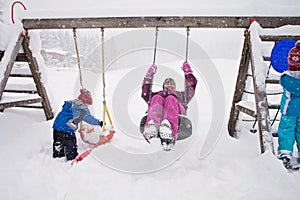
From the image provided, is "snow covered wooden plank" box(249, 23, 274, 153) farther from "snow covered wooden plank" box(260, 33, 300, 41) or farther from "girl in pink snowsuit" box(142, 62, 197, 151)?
"girl in pink snowsuit" box(142, 62, 197, 151)

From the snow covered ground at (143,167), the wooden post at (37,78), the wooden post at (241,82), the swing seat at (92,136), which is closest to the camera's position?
the snow covered ground at (143,167)

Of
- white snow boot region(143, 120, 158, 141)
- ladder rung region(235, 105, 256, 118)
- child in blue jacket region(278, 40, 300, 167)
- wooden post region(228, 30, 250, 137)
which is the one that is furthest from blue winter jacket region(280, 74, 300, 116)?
white snow boot region(143, 120, 158, 141)

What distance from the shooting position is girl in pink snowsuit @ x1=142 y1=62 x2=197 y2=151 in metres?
3.11

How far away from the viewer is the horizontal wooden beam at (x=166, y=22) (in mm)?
3662

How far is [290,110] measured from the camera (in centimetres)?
298

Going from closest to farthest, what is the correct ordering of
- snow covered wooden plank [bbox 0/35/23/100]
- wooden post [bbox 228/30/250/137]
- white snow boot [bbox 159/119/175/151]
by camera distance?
white snow boot [bbox 159/119/175/151]
wooden post [bbox 228/30/250/137]
snow covered wooden plank [bbox 0/35/23/100]

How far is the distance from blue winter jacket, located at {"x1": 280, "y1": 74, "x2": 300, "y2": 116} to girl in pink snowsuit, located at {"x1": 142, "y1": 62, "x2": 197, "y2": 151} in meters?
1.28

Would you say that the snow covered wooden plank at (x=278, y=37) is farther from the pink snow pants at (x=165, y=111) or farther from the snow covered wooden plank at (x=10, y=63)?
the snow covered wooden plank at (x=10, y=63)

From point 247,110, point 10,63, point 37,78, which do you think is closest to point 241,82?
point 247,110

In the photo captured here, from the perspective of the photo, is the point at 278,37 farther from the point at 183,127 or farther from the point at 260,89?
the point at 183,127

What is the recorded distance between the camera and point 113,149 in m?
3.81

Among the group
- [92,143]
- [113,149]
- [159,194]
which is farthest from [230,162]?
[92,143]

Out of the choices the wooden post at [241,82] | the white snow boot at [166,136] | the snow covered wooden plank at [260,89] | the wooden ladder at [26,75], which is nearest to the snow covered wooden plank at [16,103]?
the wooden ladder at [26,75]

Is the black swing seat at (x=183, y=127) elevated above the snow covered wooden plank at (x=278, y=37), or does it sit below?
below
